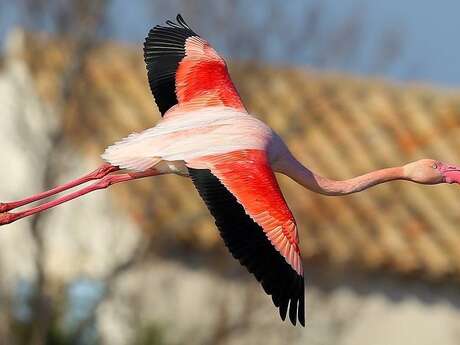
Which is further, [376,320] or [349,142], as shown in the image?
[349,142]

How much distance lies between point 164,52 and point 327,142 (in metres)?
8.99

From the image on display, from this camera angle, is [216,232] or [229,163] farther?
[216,232]

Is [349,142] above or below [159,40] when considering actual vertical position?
above

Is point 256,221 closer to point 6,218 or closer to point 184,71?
point 184,71

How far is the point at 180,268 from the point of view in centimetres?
2106

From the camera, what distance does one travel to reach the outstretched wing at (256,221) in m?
11.9

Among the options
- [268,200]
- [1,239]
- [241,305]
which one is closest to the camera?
[268,200]

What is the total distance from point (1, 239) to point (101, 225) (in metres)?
1.16

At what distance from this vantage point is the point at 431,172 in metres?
13.7

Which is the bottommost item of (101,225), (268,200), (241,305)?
(268,200)

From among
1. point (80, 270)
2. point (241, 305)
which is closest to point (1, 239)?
point (80, 270)

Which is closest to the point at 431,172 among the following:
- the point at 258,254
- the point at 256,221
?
the point at 256,221

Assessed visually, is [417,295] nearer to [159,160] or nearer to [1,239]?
[1,239]

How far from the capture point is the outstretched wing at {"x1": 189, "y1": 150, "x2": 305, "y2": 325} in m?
11.9
